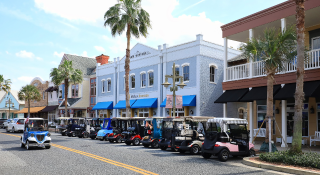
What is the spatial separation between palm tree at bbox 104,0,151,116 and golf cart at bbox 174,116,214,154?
1176cm

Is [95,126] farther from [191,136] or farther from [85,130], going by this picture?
[191,136]

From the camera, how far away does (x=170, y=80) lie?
30.6 m

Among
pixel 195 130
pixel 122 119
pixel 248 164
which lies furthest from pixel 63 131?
pixel 248 164

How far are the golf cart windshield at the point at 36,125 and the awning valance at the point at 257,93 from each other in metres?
13.0

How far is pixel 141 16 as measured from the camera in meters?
29.7

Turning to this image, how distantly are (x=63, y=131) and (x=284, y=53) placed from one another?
2339 centimetres

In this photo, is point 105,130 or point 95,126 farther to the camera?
point 95,126

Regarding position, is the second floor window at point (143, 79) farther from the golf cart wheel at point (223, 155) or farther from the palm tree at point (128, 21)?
the golf cart wheel at point (223, 155)

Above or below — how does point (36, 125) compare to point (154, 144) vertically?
above

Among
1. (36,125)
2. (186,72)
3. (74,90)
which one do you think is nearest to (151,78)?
(186,72)

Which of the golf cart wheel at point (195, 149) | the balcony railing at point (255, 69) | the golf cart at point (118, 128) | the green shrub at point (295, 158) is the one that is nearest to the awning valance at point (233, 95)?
the balcony railing at point (255, 69)

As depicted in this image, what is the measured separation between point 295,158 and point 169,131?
779 cm

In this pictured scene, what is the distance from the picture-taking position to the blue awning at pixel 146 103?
31.4 metres

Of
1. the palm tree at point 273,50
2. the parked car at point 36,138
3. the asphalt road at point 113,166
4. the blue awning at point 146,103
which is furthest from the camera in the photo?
the blue awning at point 146,103
